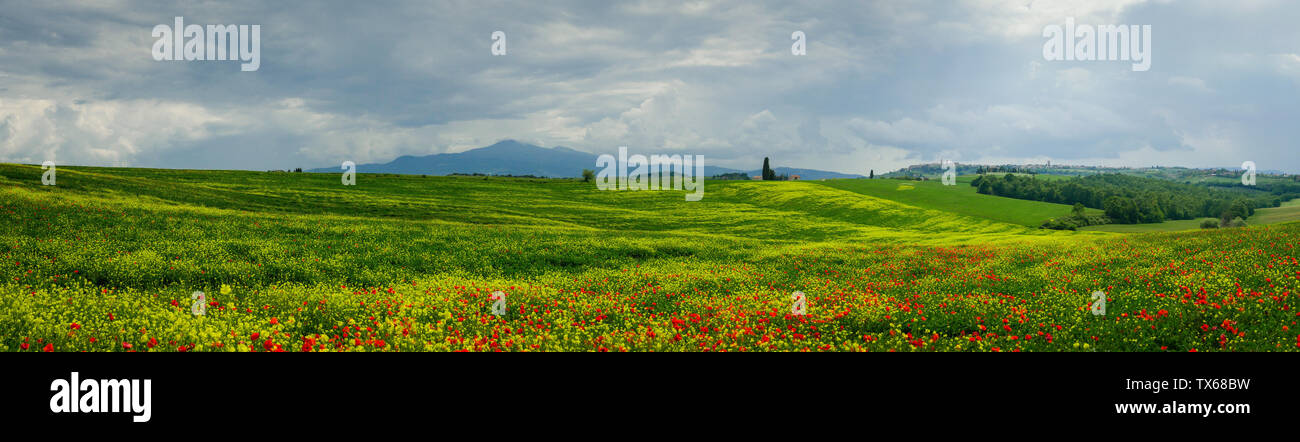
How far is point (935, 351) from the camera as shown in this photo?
1142 centimetres

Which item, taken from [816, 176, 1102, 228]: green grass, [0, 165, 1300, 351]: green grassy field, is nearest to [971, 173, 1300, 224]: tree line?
[816, 176, 1102, 228]: green grass

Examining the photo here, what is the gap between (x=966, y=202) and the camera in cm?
10150

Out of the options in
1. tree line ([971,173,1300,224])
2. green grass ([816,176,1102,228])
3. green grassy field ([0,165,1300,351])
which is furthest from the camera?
green grass ([816,176,1102,228])

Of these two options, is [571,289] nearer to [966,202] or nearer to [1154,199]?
[966,202]

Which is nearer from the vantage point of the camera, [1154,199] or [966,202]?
[1154,199]

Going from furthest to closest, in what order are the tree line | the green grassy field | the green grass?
the green grass, the tree line, the green grassy field

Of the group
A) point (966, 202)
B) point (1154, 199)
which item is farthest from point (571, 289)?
point (1154, 199)

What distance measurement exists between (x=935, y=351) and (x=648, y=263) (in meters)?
17.7

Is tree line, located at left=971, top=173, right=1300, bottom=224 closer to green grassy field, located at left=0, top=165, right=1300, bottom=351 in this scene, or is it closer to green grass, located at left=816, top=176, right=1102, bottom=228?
green grass, located at left=816, top=176, right=1102, bottom=228

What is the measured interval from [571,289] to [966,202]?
9930 centimetres

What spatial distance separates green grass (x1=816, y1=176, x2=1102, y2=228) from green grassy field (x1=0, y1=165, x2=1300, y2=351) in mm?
56955

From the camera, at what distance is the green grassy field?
39.9 ft

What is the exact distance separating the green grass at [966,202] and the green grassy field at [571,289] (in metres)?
57.0

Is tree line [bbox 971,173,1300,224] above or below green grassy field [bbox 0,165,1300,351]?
above
